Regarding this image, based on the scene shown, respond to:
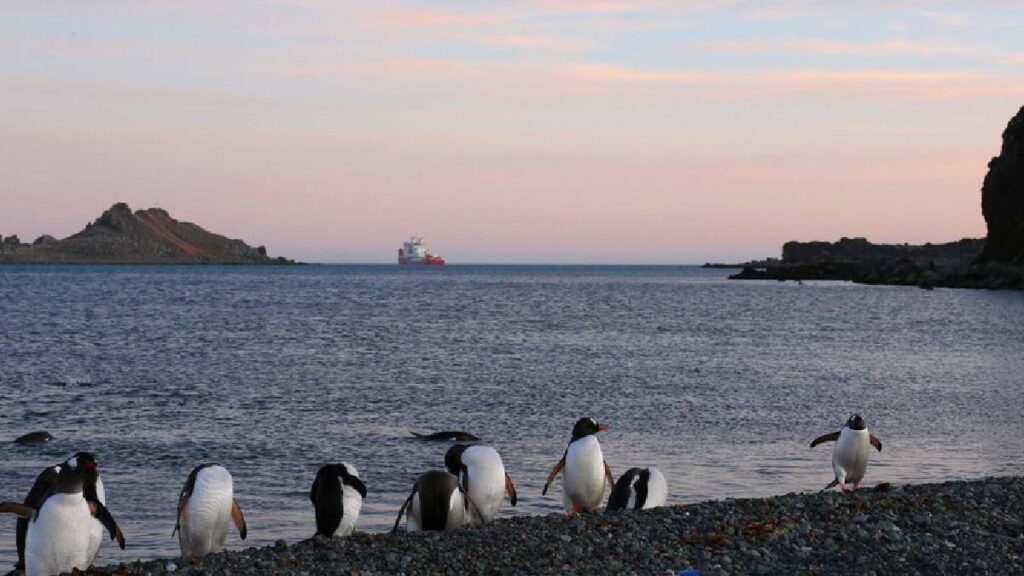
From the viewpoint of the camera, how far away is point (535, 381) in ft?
122

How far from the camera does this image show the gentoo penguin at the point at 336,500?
14047 mm

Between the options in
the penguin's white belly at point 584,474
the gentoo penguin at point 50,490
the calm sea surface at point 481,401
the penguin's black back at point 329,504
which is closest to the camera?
the gentoo penguin at point 50,490

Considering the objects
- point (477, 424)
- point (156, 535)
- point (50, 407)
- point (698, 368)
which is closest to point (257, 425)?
point (477, 424)

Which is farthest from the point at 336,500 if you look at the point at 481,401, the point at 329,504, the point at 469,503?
the point at 481,401

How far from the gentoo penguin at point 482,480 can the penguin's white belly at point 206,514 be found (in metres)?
2.78

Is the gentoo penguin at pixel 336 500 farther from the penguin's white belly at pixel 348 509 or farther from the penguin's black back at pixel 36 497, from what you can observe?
the penguin's black back at pixel 36 497

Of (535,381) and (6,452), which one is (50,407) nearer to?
(6,452)

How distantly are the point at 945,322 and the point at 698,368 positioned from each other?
3396 cm

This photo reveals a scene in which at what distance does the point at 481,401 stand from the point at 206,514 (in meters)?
18.6

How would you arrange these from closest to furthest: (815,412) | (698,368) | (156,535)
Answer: (156,535) → (815,412) → (698,368)

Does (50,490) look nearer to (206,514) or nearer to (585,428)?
(206,514)

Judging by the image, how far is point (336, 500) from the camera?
14055 mm

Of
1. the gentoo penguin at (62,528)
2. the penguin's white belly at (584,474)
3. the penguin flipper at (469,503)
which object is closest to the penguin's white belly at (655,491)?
the penguin's white belly at (584,474)

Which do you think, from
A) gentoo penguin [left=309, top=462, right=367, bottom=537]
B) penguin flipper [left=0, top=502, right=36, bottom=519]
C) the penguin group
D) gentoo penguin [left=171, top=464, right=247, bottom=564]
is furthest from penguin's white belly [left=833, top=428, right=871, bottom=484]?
penguin flipper [left=0, top=502, right=36, bottom=519]
